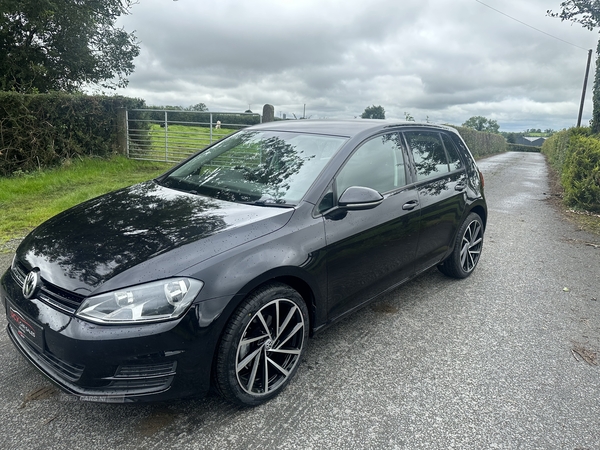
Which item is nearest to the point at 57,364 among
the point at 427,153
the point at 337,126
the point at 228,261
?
the point at 228,261

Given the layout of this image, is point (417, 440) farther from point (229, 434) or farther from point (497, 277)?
point (497, 277)

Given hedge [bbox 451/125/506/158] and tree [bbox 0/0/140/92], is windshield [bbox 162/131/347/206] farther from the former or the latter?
hedge [bbox 451/125/506/158]

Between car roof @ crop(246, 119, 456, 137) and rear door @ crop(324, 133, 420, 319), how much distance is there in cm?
12

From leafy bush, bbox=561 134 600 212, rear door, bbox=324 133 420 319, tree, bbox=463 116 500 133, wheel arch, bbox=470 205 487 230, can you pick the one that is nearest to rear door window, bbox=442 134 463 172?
wheel arch, bbox=470 205 487 230

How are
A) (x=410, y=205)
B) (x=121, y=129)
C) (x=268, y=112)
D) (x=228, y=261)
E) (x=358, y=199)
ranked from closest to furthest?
(x=228, y=261) < (x=358, y=199) < (x=410, y=205) < (x=268, y=112) < (x=121, y=129)

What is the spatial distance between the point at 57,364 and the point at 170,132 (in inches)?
455

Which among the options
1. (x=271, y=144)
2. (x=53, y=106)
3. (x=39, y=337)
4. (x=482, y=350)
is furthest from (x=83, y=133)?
(x=482, y=350)

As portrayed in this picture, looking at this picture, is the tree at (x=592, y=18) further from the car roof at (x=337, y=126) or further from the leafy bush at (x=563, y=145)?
the car roof at (x=337, y=126)

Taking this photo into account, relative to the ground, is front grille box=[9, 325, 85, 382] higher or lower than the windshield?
lower

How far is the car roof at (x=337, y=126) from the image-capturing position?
3.36 meters

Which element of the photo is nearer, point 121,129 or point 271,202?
point 271,202

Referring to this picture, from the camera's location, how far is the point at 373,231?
306cm

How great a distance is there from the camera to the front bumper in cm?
198

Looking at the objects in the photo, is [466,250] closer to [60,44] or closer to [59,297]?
[59,297]
